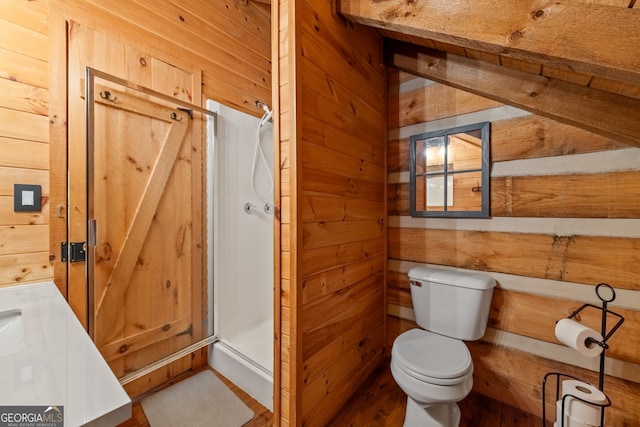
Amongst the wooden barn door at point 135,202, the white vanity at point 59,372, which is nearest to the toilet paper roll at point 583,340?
the white vanity at point 59,372

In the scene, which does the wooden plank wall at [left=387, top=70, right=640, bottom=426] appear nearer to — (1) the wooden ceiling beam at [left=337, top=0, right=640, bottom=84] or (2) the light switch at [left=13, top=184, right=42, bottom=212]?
(1) the wooden ceiling beam at [left=337, top=0, right=640, bottom=84]

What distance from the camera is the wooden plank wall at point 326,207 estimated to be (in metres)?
1.17

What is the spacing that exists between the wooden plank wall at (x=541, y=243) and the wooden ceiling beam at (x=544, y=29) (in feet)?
2.19

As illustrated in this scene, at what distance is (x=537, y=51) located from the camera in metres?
0.89

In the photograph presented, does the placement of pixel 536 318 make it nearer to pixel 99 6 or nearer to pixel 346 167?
pixel 346 167

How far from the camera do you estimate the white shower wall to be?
1910mm

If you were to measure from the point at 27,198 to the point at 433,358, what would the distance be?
2145 mm

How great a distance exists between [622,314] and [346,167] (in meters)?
1.58

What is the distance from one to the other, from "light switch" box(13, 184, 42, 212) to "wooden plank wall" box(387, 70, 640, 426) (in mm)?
2212

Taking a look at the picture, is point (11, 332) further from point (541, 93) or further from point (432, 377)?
point (541, 93)

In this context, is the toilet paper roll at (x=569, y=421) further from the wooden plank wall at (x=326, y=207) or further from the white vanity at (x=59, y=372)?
the white vanity at (x=59, y=372)

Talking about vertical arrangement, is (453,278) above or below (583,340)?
above

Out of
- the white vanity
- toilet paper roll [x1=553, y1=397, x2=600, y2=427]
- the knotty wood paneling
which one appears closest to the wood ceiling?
the knotty wood paneling

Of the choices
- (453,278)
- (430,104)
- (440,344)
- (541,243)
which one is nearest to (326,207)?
(453,278)
